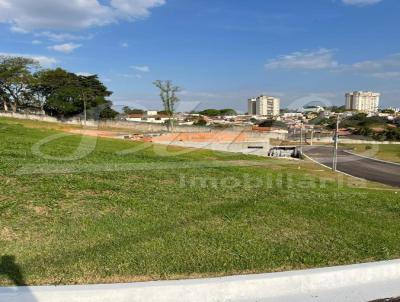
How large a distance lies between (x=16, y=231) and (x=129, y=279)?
167 cm

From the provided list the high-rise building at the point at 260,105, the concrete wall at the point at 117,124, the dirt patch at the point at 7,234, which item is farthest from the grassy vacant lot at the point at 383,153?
the high-rise building at the point at 260,105

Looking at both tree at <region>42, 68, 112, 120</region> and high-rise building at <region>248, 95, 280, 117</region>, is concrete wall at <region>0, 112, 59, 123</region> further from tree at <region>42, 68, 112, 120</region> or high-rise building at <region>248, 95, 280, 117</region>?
high-rise building at <region>248, 95, 280, 117</region>

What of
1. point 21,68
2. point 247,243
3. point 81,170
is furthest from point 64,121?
point 247,243

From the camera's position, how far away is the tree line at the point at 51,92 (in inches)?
2404

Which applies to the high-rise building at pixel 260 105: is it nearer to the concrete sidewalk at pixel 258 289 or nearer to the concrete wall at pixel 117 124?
the concrete wall at pixel 117 124

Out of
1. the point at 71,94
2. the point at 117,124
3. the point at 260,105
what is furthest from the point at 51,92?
the point at 260,105

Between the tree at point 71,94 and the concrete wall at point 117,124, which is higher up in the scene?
the tree at point 71,94

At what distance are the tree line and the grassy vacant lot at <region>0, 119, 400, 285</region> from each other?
55.0 metres

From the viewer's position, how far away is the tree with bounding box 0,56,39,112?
59906 mm

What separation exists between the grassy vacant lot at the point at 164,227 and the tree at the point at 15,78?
5857cm

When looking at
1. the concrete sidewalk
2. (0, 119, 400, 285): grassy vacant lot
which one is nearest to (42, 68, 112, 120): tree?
(0, 119, 400, 285): grassy vacant lot

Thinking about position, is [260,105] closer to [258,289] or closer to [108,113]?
[108,113]

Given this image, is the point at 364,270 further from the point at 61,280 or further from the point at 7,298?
the point at 7,298

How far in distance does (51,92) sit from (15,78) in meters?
5.90
